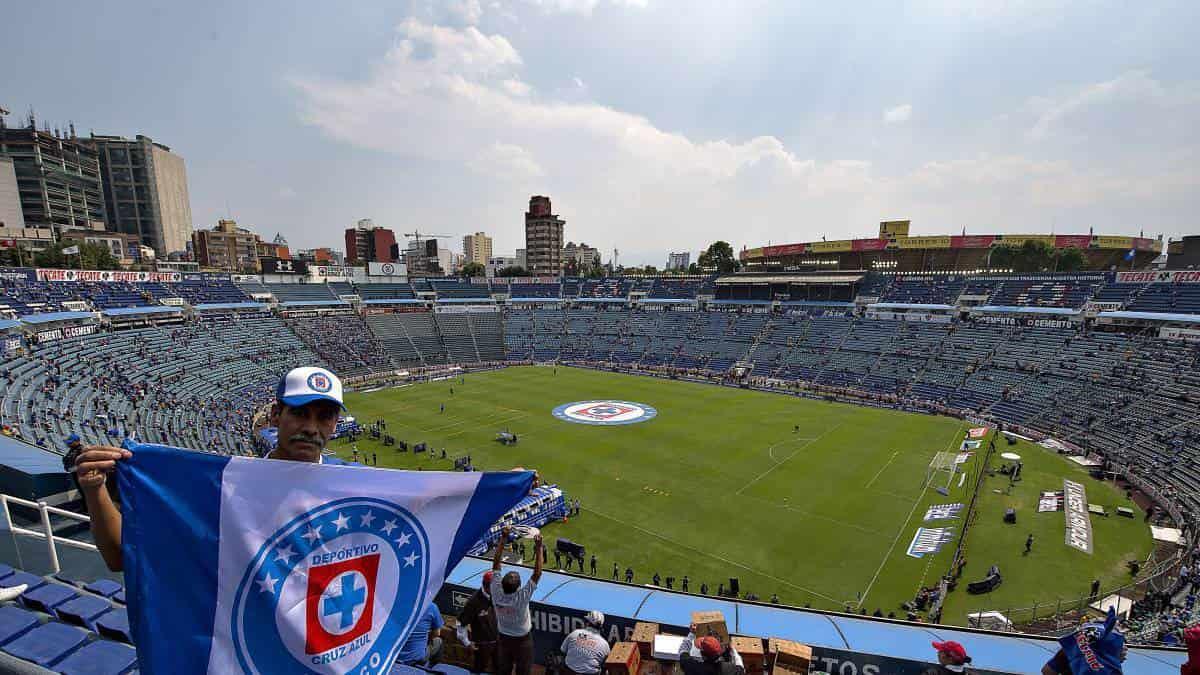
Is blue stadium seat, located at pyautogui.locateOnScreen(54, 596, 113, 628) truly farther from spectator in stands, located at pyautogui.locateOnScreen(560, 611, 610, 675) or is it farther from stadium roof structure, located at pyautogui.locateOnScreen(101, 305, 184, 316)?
stadium roof structure, located at pyautogui.locateOnScreen(101, 305, 184, 316)

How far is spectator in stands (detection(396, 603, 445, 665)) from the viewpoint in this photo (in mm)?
6145

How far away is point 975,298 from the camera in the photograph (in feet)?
191

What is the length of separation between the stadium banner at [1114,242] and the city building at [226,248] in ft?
538

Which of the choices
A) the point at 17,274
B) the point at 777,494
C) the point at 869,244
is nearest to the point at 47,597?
the point at 777,494

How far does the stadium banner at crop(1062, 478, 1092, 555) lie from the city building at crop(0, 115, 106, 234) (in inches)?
5484

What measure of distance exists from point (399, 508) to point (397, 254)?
590 ft

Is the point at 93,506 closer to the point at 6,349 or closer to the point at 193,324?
the point at 6,349

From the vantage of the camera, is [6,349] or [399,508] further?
[6,349]

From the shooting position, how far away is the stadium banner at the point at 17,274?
45766 mm

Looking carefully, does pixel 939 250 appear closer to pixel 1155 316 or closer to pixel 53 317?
pixel 1155 316

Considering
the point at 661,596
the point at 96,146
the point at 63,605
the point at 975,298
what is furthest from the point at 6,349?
the point at 96,146

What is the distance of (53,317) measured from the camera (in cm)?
4309

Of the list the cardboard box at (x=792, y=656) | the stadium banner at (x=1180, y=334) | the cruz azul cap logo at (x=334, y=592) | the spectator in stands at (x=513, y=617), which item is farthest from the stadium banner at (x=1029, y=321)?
the cruz azul cap logo at (x=334, y=592)

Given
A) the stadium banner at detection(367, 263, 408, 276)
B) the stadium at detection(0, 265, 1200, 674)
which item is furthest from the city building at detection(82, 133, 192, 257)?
the stadium at detection(0, 265, 1200, 674)
